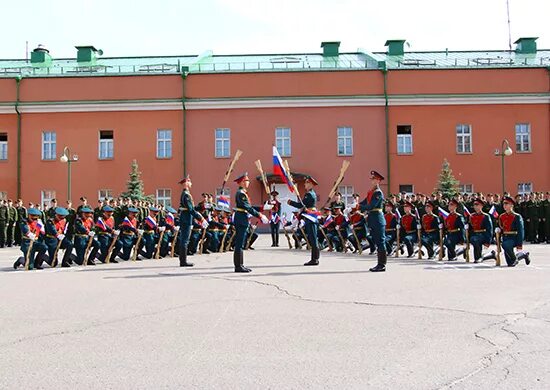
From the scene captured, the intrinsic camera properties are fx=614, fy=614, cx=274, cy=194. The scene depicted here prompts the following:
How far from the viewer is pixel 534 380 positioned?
5023 millimetres

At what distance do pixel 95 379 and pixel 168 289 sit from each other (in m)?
5.13

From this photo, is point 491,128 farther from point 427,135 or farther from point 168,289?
point 168,289

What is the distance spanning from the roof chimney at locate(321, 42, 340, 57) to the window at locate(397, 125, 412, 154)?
753 cm

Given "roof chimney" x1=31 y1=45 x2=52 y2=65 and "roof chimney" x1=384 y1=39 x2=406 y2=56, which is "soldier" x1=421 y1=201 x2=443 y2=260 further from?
"roof chimney" x1=31 y1=45 x2=52 y2=65

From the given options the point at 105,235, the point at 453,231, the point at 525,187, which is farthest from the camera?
the point at 525,187

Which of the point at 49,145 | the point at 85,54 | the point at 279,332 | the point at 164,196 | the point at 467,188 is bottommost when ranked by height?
the point at 279,332

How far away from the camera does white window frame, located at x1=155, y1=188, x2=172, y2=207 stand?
3584cm

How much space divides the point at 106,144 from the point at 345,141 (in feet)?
46.0

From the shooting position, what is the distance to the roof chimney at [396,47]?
4050 centimetres

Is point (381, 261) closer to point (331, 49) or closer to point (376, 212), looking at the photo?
point (376, 212)

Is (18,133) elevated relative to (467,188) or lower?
elevated

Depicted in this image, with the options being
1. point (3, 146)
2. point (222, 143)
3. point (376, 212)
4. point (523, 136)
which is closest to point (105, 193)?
point (3, 146)

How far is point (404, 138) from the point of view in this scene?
3606 cm

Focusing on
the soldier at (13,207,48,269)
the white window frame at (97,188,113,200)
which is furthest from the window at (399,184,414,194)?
the soldier at (13,207,48,269)
